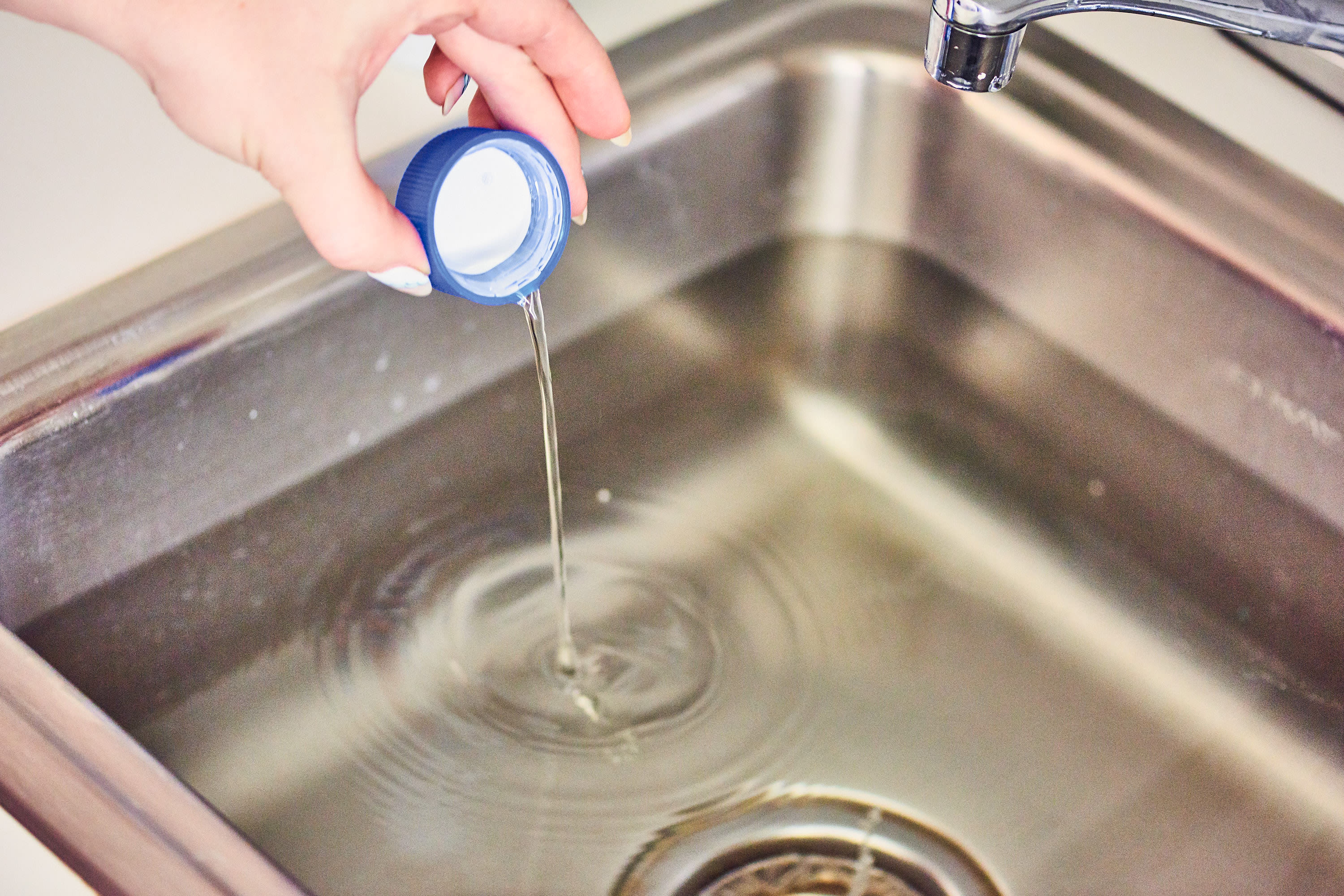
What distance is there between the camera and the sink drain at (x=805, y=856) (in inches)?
26.5

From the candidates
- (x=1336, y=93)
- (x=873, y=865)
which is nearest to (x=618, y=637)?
(x=873, y=865)

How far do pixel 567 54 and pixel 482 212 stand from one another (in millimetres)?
90

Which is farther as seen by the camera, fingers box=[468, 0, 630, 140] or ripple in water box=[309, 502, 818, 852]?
ripple in water box=[309, 502, 818, 852]

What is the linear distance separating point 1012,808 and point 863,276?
14.8 inches

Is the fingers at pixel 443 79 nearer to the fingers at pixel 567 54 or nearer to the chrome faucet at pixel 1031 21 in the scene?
the fingers at pixel 567 54

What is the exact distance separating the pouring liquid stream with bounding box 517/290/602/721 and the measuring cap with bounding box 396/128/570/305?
0.04 metres

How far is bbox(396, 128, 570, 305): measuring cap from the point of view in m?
0.55

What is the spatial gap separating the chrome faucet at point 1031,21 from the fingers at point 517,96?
171 mm

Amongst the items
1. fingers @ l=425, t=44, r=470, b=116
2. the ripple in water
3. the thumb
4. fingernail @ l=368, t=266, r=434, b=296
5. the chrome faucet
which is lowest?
the ripple in water

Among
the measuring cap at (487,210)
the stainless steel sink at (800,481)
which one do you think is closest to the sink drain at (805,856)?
the stainless steel sink at (800,481)

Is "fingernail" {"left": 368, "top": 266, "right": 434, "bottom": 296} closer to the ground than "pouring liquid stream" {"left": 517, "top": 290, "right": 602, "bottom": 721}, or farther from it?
farther from it

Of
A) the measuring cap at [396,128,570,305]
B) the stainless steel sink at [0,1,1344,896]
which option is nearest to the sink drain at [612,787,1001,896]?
the stainless steel sink at [0,1,1344,896]

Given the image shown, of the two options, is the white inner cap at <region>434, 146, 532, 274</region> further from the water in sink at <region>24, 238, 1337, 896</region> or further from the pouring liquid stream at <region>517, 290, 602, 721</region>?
the water in sink at <region>24, 238, 1337, 896</region>

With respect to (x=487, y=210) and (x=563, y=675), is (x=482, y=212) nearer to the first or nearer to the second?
(x=487, y=210)
